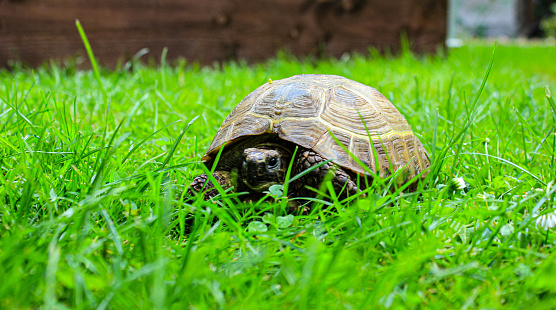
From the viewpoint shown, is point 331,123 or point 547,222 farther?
point 331,123

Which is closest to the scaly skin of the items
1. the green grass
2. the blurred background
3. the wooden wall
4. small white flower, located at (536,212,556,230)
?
the green grass

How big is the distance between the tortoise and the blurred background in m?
1.91

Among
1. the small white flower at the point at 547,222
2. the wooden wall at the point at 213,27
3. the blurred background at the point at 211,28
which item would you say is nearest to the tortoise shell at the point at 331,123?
the small white flower at the point at 547,222

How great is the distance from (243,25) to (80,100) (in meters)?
2.76

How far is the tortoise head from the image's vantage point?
4.99ft

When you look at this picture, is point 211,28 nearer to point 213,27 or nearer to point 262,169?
point 213,27

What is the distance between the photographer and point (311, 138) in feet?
5.24

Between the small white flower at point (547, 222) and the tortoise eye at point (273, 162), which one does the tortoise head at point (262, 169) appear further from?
the small white flower at point (547, 222)

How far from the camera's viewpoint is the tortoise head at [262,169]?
4.99ft

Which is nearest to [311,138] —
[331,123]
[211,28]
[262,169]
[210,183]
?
[331,123]

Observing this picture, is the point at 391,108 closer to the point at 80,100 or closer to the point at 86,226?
the point at 86,226

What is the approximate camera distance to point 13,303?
0.83 m

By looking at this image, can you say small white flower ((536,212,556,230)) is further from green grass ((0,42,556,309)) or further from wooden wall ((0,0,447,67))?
wooden wall ((0,0,447,67))

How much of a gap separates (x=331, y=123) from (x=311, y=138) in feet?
0.38
